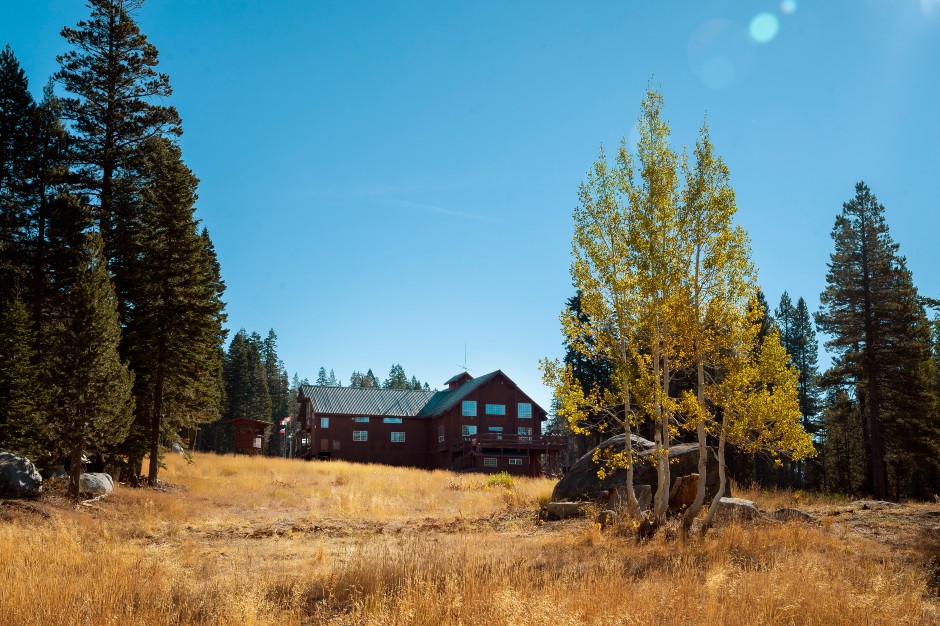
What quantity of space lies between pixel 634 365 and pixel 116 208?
2310cm

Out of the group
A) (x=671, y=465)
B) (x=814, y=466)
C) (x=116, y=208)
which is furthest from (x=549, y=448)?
(x=116, y=208)

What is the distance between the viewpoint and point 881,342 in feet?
118

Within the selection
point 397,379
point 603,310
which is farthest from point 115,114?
point 397,379

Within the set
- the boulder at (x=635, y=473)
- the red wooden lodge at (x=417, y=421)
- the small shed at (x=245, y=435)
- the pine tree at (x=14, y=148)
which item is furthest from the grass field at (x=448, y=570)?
the red wooden lodge at (x=417, y=421)

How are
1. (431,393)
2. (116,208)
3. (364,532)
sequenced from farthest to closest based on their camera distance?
(431,393), (116,208), (364,532)

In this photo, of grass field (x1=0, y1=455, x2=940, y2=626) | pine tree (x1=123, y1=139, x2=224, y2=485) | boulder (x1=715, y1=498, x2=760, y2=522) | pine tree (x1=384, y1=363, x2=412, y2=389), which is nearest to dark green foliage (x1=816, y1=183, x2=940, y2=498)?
grass field (x1=0, y1=455, x2=940, y2=626)

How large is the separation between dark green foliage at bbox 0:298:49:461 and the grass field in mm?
2398

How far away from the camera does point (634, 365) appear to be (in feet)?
51.8

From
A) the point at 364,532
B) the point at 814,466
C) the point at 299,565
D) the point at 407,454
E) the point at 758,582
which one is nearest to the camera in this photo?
the point at 758,582

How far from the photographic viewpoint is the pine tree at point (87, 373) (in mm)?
20297

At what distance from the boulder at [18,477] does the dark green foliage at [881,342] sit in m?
36.8

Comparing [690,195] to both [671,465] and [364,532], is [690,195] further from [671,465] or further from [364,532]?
[364,532]

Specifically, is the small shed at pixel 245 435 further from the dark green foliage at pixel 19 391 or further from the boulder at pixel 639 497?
the boulder at pixel 639 497

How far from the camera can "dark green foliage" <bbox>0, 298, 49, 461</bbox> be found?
69.3ft
